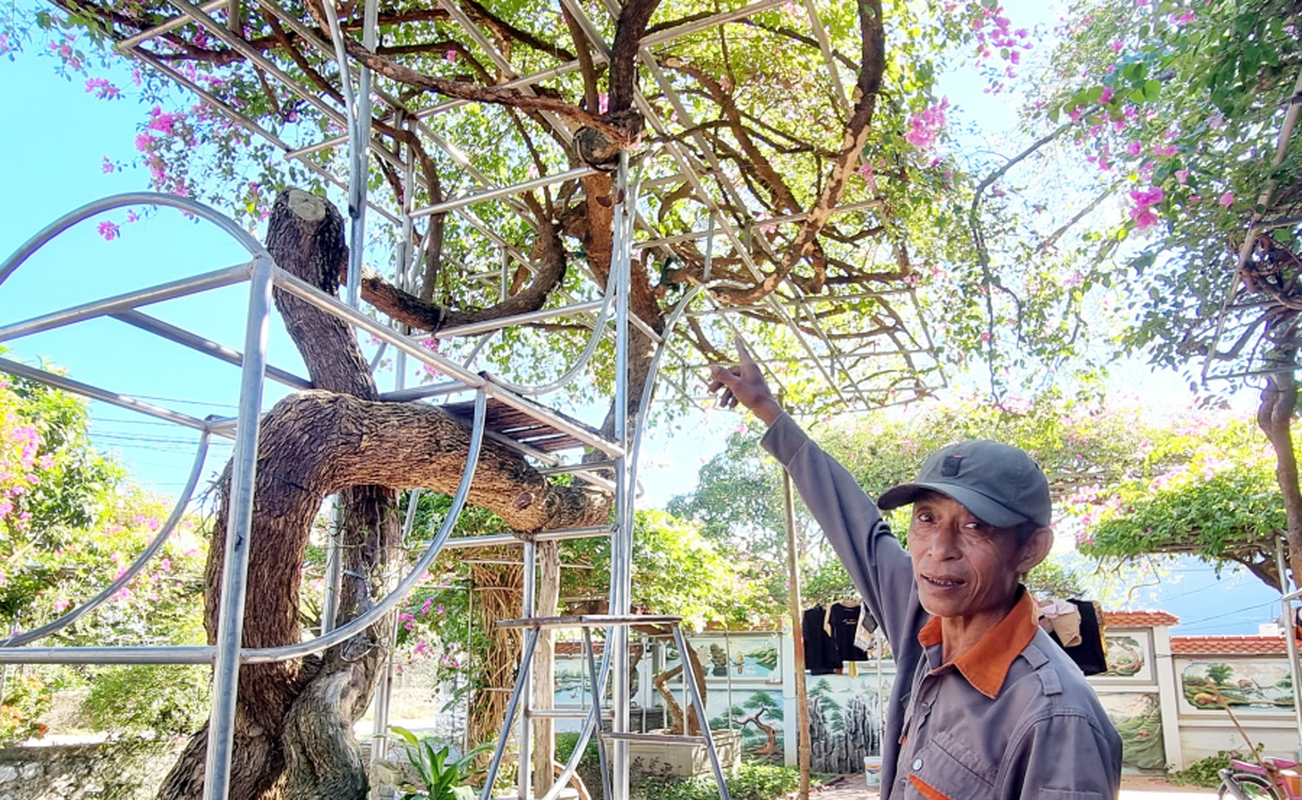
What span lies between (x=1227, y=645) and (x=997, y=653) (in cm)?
1376

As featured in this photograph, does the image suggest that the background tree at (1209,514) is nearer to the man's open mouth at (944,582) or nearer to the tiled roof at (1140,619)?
the tiled roof at (1140,619)

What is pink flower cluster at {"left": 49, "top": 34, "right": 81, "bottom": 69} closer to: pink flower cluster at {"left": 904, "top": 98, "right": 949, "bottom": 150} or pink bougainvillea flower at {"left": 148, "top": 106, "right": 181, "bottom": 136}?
pink bougainvillea flower at {"left": 148, "top": 106, "right": 181, "bottom": 136}

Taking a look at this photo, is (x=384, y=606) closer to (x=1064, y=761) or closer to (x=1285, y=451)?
(x=1064, y=761)

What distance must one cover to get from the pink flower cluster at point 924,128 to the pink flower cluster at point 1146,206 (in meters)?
0.94

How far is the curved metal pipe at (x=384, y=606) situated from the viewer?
1.79 m

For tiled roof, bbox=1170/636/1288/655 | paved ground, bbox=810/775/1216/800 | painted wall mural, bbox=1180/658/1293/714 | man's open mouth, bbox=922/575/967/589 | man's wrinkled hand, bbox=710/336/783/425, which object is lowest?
paved ground, bbox=810/775/1216/800

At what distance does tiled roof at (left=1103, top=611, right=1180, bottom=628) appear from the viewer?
1259 cm

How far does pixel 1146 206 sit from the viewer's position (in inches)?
147

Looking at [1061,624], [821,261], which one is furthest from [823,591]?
[821,261]

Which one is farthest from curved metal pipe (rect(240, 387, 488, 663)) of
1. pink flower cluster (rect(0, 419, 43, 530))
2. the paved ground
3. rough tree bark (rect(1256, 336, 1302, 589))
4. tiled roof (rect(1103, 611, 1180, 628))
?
tiled roof (rect(1103, 611, 1180, 628))

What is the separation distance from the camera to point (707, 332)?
8.63m

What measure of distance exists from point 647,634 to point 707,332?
4.83 meters

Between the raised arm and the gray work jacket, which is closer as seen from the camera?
the gray work jacket

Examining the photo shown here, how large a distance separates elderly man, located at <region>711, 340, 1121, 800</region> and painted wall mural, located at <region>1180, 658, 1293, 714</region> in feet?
42.1
